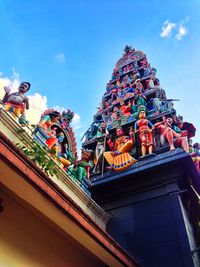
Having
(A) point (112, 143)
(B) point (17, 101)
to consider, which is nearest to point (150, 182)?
(A) point (112, 143)

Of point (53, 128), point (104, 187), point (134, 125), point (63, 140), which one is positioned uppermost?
point (134, 125)

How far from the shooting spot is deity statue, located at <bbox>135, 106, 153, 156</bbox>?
1002cm

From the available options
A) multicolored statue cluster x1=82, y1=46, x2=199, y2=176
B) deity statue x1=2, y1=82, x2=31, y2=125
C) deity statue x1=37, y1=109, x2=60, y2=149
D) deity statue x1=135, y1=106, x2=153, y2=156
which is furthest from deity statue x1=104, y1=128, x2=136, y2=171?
deity statue x1=2, y1=82, x2=31, y2=125

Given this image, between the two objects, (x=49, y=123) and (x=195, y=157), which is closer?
(x=49, y=123)

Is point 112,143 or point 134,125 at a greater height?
point 134,125

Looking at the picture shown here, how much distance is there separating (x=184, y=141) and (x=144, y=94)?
17.0 feet

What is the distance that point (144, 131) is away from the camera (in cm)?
1054

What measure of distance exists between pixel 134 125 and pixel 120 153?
1.66m

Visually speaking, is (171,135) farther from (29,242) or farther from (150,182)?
(29,242)

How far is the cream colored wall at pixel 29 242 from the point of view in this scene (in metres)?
4.32

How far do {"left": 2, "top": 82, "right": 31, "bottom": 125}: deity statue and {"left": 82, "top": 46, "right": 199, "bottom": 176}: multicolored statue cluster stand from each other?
3748 mm

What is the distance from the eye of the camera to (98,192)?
9359 mm

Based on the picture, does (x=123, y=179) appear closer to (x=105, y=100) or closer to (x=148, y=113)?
(x=148, y=113)

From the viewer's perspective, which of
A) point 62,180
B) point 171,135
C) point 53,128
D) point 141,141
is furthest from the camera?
point 141,141
